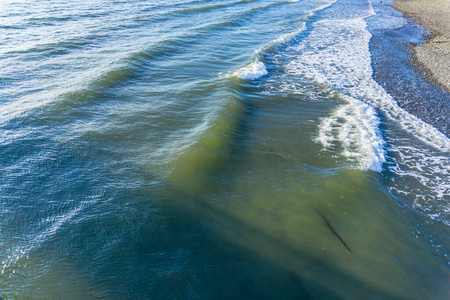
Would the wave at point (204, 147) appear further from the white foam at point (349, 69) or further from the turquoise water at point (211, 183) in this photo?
the white foam at point (349, 69)

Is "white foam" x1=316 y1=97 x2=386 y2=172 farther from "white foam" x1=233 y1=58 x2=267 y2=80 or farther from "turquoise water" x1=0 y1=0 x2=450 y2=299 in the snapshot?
"white foam" x1=233 y1=58 x2=267 y2=80

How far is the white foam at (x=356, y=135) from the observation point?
7551 mm

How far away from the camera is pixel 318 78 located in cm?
1320

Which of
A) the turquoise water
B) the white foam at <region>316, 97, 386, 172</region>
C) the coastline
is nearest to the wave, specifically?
the turquoise water

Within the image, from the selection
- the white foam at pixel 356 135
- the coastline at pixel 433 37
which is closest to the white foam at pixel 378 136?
the white foam at pixel 356 135

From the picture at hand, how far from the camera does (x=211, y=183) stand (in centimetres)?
648

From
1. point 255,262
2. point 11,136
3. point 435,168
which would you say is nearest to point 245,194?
point 255,262

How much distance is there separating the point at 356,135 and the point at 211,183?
15.8 feet

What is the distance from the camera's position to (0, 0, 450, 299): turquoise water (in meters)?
4.54

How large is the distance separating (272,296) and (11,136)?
7.58m

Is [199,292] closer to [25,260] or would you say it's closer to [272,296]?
[272,296]

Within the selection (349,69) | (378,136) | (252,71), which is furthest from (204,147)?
(349,69)

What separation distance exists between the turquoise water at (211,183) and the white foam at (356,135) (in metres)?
0.06

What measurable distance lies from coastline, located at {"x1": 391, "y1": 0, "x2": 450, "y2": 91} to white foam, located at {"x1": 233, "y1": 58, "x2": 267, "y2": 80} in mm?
7547
